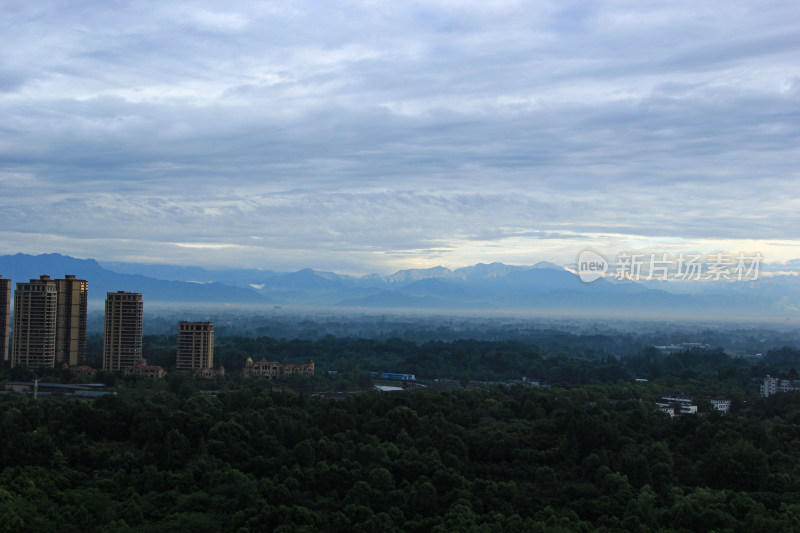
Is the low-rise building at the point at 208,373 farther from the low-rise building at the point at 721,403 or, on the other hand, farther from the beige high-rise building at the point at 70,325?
the low-rise building at the point at 721,403

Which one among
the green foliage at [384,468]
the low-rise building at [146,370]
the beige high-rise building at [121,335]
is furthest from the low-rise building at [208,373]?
the green foliage at [384,468]

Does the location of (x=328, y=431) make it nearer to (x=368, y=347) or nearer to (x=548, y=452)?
(x=548, y=452)

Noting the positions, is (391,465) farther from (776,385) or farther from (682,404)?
(776,385)

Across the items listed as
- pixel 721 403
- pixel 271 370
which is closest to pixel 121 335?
pixel 271 370

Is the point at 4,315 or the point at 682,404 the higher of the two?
the point at 4,315

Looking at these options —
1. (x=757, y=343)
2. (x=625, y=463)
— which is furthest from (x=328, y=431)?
(x=757, y=343)

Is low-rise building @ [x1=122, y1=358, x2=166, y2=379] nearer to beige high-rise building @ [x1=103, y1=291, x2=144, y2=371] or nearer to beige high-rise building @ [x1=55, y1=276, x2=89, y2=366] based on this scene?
beige high-rise building @ [x1=103, y1=291, x2=144, y2=371]

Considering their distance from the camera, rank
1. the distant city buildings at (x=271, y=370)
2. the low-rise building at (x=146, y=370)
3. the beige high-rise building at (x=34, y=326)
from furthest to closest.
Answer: the distant city buildings at (x=271, y=370), the beige high-rise building at (x=34, y=326), the low-rise building at (x=146, y=370)
